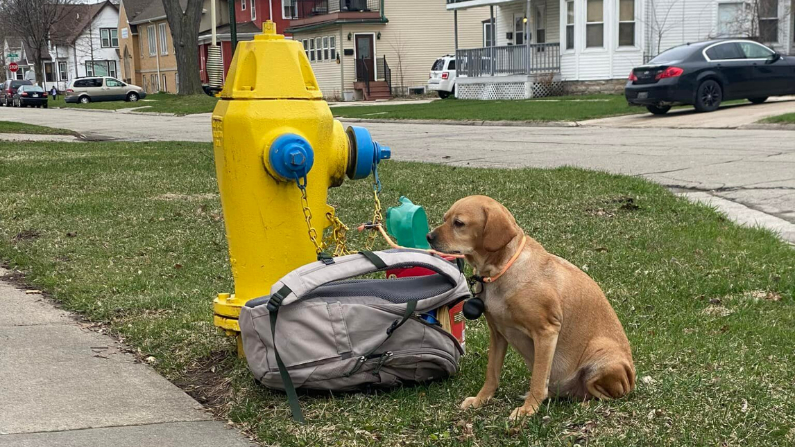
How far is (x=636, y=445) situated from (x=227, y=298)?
217cm

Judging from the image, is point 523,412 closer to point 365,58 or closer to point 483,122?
point 483,122

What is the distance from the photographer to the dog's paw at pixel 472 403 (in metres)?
3.76

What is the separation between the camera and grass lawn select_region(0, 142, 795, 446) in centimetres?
353

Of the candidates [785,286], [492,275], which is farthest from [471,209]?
[785,286]

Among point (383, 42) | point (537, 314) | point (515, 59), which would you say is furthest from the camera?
point (383, 42)

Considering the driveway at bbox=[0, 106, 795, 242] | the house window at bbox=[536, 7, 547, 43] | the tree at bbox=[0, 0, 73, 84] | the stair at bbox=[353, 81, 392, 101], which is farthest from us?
the tree at bbox=[0, 0, 73, 84]

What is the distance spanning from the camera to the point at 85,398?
4.12 m

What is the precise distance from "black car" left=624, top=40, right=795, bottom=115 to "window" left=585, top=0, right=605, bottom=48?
1010cm

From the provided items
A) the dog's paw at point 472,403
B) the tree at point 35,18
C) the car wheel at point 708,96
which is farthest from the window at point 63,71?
the dog's paw at point 472,403

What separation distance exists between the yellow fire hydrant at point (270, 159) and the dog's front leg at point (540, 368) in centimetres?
138

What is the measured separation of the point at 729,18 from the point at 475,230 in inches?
1268

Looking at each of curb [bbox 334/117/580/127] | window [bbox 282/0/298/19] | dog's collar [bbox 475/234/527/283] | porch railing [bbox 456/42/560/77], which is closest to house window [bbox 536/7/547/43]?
porch railing [bbox 456/42/560/77]

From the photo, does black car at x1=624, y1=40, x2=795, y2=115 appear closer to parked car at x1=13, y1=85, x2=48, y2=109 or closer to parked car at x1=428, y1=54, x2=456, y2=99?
parked car at x1=428, y1=54, x2=456, y2=99

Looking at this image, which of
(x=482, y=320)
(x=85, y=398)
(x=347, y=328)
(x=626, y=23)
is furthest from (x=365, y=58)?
(x=347, y=328)
